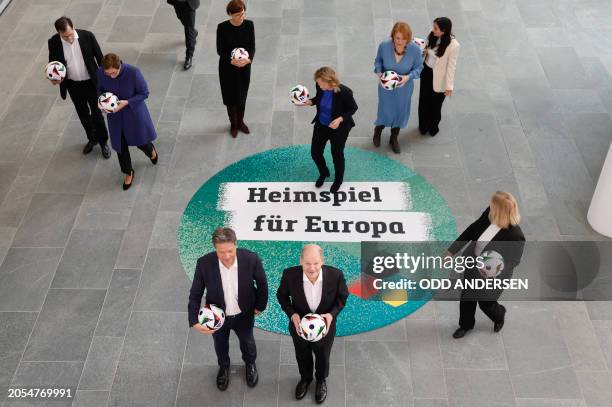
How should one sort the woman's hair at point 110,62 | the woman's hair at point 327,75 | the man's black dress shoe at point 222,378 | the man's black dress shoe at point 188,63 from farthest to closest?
the man's black dress shoe at point 188,63 < the woman's hair at point 110,62 < the woman's hair at point 327,75 < the man's black dress shoe at point 222,378

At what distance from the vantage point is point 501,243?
14.4 ft

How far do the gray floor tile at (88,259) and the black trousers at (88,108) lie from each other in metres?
1.29

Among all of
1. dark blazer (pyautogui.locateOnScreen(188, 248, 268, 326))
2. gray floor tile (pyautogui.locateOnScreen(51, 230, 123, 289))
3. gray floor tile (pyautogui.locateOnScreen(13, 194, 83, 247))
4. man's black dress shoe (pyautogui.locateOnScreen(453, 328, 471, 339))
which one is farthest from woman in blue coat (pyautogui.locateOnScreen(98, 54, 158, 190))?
man's black dress shoe (pyautogui.locateOnScreen(453, 328, 471, 339))

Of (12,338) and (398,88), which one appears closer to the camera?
(12,338)

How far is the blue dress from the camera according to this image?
20.6 ft

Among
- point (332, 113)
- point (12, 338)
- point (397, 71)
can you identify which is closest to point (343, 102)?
point (332, 113)

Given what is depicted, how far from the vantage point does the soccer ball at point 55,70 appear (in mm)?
6074

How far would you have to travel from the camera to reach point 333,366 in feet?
16.6

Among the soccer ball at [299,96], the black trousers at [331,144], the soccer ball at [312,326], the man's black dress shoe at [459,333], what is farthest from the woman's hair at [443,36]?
the soccer ball at [312,326]

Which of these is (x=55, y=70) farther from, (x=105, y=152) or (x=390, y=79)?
(x=390, y=79)

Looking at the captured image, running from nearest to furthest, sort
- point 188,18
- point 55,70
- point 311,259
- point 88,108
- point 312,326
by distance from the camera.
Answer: point 311,259 < point 312,326 < point 55,70 < point 88,108 < point 188,18

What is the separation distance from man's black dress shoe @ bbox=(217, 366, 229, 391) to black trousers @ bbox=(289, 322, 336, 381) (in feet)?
1.97

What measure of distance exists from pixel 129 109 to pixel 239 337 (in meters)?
2.74

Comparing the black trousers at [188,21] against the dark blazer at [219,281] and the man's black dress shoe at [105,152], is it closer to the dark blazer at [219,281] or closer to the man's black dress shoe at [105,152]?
the man's black dress shoe at [105,152]
